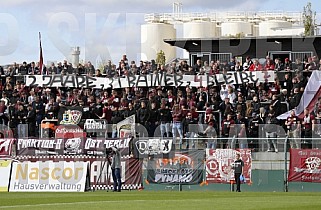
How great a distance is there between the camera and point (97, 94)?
38.1 metres

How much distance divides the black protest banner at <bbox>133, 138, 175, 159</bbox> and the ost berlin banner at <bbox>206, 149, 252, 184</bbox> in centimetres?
156

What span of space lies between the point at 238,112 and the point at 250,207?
12.3 meters

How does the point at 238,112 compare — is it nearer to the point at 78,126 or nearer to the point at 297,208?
the point at 78,126

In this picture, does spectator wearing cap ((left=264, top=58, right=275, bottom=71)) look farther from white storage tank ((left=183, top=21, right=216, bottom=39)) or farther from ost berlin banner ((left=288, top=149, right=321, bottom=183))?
white storage tank ((left=183, top=21, right=216, bottom=39))

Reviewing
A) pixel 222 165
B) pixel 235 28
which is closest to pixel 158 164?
pixel 222 165

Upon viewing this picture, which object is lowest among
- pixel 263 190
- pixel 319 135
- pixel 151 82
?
pixel 263 190

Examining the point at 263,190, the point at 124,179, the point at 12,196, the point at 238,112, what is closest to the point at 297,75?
the point at 238,112

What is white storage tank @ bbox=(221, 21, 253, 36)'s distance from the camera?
96.4 metres

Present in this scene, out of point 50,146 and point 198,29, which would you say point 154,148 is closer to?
point 50,146

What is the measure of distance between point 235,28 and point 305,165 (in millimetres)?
66687

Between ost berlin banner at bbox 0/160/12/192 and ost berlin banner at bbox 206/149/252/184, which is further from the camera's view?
ost berlin banner at bbox 206/149/252/184

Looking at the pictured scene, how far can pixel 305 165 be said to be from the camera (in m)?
31.3

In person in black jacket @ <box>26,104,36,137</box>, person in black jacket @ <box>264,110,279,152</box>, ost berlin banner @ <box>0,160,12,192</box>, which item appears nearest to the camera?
ost berlin banner @ <box>0,160,12,192</box>

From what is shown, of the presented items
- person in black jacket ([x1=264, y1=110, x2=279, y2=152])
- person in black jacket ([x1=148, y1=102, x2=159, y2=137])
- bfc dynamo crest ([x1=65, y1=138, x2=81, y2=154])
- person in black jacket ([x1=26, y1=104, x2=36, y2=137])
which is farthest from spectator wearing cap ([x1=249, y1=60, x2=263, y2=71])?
person in black jacket ([x1=26, y1=104, x2=36, y2=137])
